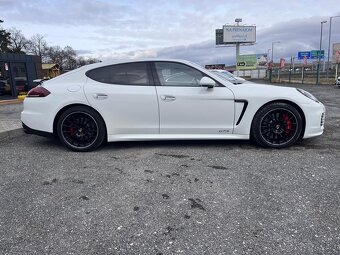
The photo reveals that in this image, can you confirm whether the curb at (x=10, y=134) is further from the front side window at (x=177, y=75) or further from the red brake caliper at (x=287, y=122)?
the red brake caliper at (x=287, y=122)

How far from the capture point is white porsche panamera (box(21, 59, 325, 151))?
4.24 m

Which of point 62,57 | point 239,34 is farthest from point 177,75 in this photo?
point 62,57

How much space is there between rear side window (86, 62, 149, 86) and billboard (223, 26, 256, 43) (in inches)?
2169

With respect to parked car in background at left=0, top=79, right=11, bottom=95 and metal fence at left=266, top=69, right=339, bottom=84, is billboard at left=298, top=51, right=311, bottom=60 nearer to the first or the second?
metal fence at left=266, top=69, right=339, bottom=84

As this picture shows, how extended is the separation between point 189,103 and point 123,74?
1.13m

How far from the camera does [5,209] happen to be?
2635 mm

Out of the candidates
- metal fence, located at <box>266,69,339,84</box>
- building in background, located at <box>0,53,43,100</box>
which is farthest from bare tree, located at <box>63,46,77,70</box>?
building in background, located at <box>0,53,43,100</box>

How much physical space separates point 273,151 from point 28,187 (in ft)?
10.9

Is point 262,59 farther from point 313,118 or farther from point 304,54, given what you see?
point 313,118

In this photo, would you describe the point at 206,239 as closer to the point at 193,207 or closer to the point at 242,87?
the point at 193,207

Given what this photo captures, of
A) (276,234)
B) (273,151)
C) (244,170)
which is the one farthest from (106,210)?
(273,151)

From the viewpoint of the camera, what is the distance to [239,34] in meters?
56.2

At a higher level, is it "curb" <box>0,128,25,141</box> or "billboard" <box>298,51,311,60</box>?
"billboard" <box>298,51,311,60</box>

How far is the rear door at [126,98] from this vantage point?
167 inches
